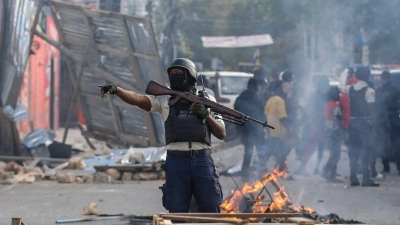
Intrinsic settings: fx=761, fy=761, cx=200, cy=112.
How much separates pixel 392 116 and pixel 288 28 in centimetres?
2200

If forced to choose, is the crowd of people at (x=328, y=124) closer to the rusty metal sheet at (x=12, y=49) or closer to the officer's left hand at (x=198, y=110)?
the rusty metal sheet at (x=12, y=49)

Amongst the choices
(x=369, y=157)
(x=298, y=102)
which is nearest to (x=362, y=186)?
(x=369, y=157)

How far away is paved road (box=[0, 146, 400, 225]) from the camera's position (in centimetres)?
908

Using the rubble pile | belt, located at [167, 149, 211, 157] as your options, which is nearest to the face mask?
belt, located at [167, 149, 211, 157]

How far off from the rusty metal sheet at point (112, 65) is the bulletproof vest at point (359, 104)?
365cm

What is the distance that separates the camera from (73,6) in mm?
14828

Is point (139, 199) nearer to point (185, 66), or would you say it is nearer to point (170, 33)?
point (185, 66)

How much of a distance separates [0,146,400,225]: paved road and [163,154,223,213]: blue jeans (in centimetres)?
265

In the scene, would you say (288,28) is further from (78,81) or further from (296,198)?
(296,198)

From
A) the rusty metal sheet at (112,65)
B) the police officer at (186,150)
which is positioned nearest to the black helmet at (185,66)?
the police officer at (186,150)

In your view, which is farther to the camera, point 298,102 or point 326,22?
point 326,22

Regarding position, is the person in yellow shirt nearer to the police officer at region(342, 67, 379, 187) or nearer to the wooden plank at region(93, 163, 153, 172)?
the police officer at region(342, 67, 379, 187)

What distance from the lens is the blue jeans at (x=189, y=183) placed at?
588 cm

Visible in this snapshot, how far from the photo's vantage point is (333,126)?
12547 millimetres
